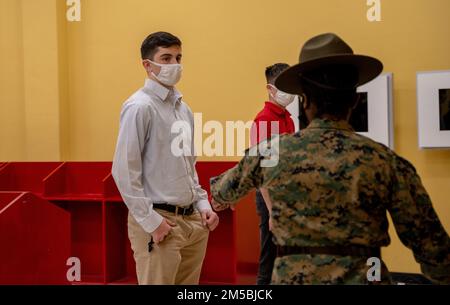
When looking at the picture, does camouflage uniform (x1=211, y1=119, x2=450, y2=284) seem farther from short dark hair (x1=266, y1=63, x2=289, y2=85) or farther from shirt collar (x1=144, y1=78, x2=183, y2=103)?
short dark hair (x1=266, y1=63, x2=289, y2=85)

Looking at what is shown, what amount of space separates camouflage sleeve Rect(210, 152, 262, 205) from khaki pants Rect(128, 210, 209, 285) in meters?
0.51

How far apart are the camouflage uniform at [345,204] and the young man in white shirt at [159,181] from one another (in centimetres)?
64

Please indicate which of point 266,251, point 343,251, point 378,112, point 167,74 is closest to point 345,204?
point 343,251

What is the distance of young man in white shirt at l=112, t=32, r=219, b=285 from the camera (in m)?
1.73

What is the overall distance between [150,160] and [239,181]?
1.95ft

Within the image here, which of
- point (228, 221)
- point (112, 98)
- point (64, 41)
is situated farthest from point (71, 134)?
point (228, 221)

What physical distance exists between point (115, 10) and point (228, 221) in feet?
6.82

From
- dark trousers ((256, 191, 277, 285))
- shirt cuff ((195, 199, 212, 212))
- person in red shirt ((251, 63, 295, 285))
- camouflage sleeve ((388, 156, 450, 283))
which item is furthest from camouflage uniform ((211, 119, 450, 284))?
dark trousers ((256, 191, 277, 285))

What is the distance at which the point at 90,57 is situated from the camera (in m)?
4.21

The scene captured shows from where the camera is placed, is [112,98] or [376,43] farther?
[112,98]

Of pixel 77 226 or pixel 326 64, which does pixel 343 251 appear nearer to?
pixel 326 64

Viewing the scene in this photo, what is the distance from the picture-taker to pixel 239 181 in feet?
4.19
